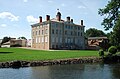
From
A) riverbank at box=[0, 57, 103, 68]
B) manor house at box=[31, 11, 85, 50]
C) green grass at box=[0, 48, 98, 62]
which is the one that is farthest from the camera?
manor house at box=[31, 11, 85, 50]

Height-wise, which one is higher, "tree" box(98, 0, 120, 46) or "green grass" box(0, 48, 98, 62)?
"tree" box(98, 0, 120, 46)

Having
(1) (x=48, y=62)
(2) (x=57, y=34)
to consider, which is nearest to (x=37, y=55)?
(1) (x=48, y=62)

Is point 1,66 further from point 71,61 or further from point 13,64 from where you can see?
Answer: point 71,61

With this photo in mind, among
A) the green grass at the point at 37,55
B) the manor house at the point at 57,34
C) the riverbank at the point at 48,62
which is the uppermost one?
the manor house at the point at 57,34

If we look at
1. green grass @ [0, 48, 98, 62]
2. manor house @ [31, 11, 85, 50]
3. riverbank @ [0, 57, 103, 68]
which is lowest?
riverbank @ [0, 57, 103, 68]

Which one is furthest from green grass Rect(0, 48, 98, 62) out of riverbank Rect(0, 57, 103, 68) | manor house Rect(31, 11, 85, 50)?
manor house Rect(31, 11, 85, 50)

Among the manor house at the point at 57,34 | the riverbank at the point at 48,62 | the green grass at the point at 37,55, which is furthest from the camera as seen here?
the manor house at the point at 57,34

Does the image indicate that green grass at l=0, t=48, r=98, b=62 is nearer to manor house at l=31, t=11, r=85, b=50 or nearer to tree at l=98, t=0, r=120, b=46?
tree at l=98, t=0, r=120, b=46

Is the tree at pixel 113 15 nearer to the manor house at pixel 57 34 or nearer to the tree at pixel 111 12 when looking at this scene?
the tree at pixel 111 12

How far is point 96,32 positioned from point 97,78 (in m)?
125

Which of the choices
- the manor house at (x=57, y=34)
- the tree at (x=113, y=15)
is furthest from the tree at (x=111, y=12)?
the manor house at (x=57, y=34)

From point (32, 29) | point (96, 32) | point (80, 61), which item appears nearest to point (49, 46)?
point (32, 29)

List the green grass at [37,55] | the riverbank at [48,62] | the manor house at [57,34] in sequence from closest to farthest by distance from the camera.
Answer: the riverbank at [48,62], the green grass at [37,55], the manor house at [57,34]

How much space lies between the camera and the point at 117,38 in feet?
158
